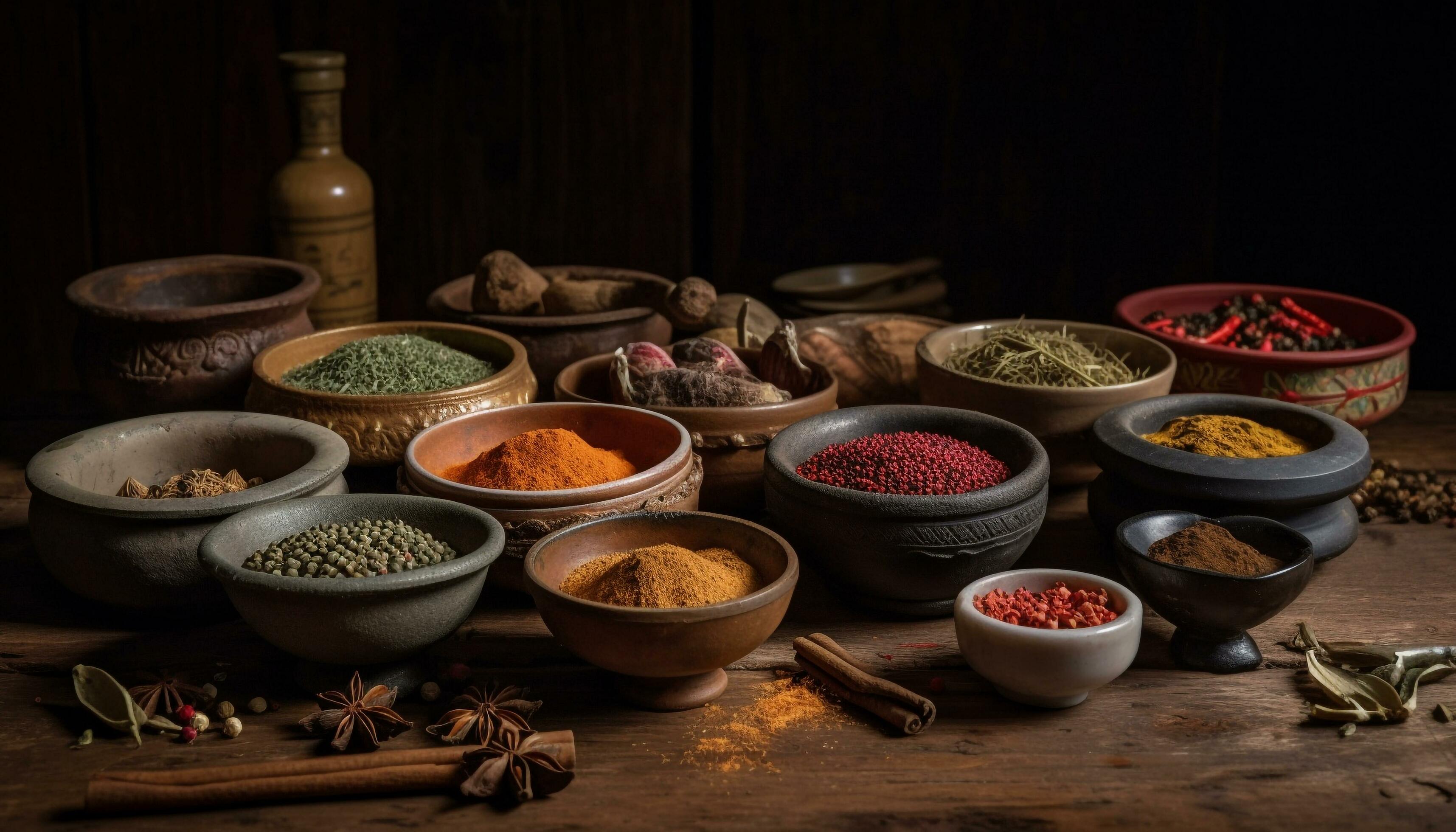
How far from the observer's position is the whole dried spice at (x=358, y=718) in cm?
165

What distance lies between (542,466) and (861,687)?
0.64 meters

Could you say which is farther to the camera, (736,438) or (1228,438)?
(736,438)

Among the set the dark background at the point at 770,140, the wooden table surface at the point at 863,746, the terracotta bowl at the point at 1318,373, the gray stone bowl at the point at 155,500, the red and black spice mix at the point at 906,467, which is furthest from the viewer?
the dark background at the point at 770,140

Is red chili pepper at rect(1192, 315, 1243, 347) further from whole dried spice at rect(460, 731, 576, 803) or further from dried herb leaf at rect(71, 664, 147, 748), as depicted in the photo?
dried herb leaf at rect(71, 664, 147, 748)

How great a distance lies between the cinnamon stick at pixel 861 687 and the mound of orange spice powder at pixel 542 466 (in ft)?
1.40

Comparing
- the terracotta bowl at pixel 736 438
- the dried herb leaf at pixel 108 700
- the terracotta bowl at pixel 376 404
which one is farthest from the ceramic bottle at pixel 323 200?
the dried herb leaf at pixel 108 700

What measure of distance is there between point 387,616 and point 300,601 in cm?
11

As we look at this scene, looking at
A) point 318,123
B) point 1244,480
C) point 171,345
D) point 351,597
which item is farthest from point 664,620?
point 318,123

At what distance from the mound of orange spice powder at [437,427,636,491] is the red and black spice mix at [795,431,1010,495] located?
327mm

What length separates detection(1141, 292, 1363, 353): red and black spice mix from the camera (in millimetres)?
2730

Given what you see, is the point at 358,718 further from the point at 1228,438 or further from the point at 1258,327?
the point at 1258,327

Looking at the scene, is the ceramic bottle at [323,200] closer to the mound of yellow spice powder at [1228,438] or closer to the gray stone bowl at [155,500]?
the gray stone bowl at [155,500]

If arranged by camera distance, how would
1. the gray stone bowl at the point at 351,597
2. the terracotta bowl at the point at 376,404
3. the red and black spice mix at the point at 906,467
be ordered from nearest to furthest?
1. the gray stone bowl at the point at 351,597
2. the red and black spice mix at the point at 906,467
3. the terracotta bowl at the point at 376,404

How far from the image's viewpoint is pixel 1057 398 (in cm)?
235
